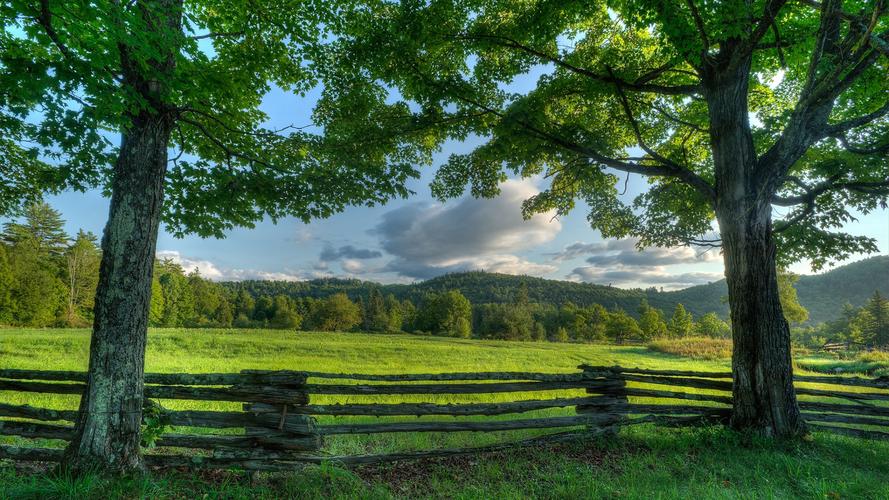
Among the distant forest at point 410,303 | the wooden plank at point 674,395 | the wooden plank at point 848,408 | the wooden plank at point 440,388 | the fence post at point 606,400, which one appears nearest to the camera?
the wooden plank at point 440,388

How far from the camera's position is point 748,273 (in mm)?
6621

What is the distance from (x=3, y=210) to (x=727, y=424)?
16676 millimetres

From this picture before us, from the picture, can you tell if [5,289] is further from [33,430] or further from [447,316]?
[447,316]

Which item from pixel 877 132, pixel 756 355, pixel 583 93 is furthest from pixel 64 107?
pixel 877 132

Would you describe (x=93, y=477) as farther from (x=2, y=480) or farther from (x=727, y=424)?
(x=727, y=424)

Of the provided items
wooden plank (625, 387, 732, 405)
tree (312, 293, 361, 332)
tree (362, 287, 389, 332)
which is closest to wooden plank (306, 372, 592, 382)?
wooden plank (625, 387, 732, 405)

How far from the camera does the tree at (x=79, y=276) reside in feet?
131

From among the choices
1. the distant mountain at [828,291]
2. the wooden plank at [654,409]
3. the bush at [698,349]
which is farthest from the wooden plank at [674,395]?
the distant mountain at [828,291]

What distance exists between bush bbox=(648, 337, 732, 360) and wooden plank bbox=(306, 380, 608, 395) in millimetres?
26396

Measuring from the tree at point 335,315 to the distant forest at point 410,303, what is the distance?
0.56 feet

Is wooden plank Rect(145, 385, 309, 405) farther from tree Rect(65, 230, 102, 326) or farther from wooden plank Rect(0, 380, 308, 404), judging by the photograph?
tree Rect(65, 230, 102, 326)

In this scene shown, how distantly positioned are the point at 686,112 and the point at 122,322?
1251 centimetres

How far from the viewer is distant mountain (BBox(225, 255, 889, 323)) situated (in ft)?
373

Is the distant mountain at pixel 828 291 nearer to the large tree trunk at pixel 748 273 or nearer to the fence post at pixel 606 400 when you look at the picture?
the large tree trunk at pixel 748 273
